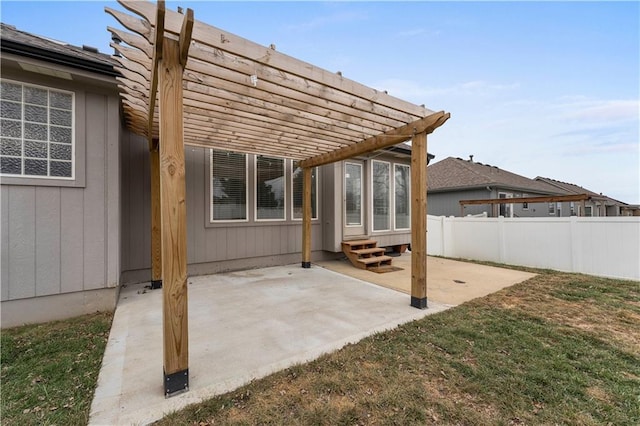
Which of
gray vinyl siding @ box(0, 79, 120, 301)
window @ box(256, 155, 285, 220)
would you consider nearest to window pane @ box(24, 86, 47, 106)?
gray vinyl siding @ box(0, 79, 120, 301)

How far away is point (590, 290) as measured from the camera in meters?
4.64

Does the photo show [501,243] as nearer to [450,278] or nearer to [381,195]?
[450,278]

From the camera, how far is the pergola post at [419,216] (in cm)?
372

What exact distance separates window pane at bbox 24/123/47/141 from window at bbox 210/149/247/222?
8.37 ft

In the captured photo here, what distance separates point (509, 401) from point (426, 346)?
827 mm

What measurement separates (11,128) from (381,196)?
23.7 feet

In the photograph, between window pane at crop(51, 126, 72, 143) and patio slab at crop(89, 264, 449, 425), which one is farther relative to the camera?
window pane at crop(51, 126, 72, 143)

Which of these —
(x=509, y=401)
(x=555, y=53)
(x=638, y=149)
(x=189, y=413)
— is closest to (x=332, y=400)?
(x=189, y=413)

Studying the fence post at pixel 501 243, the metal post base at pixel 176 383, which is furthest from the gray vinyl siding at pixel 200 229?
the fence post at pixel 501 243

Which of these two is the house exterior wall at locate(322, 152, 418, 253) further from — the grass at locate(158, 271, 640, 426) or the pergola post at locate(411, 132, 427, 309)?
the grass at locate(158, 271, 640, 426)

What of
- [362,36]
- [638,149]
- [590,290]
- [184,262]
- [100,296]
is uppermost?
[362,36]

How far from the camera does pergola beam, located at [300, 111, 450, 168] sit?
3.55m

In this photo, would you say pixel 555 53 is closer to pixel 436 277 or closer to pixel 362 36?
pixel 362 36

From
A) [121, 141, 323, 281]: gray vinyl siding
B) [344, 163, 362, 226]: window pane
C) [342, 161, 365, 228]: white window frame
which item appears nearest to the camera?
[121, 141, 323, 281]: gray vinyl siding
